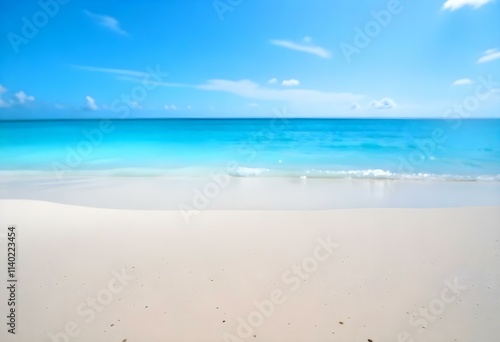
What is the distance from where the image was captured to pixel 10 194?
11.7ft

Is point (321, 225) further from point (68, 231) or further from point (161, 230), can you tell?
point (68, 231)

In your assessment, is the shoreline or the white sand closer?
the white sand

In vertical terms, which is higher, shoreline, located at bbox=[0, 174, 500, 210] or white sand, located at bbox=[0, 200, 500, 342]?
shoreline, located at bbox=[0, 174, 500, 210]

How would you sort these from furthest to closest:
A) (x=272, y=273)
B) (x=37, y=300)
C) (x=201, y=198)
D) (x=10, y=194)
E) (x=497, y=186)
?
(x=497, y=186) → (x=10, y=194) → (x=201, y=198) → (x=272, y=273) → (x=37, y=300)

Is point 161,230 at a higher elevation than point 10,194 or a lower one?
lower

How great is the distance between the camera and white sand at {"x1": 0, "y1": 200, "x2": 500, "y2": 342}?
4.78ft

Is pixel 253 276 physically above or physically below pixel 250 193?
below

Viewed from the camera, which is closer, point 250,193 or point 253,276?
point 253,276

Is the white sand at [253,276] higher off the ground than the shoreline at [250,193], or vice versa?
the shoreline at [250,193]

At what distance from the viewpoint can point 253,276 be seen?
1809 mm

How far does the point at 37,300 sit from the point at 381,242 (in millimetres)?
2708

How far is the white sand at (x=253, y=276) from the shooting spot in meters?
1.46

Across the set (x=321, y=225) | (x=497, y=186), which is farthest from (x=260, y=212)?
(x=497, y=186)

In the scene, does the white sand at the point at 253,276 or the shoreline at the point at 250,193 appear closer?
the white sand at the point at 253,276
